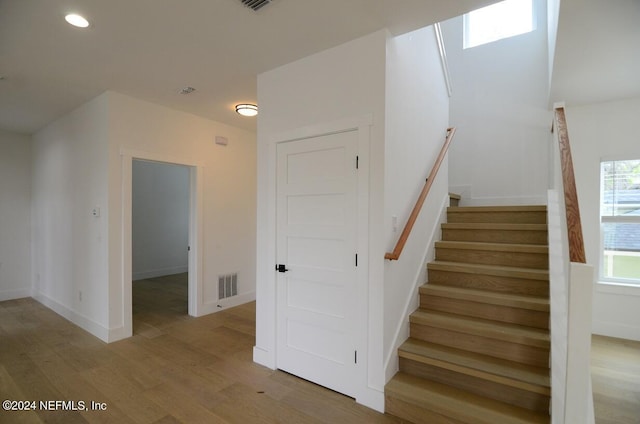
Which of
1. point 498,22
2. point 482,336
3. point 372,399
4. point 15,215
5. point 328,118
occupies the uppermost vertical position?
point 498,22

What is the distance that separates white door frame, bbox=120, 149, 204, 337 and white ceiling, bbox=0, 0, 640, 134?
2.51ft

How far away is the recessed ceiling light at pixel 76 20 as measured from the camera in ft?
7.43

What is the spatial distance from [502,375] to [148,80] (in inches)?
167

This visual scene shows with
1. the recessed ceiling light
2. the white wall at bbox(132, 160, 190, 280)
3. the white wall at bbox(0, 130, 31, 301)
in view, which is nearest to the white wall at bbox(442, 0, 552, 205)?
the recessed ceiling light

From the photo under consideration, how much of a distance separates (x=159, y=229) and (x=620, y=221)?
8.46 metres

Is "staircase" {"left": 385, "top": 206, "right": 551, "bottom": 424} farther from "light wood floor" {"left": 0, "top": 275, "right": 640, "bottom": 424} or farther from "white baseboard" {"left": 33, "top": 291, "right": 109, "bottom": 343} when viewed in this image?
"white baseboard" {"left": 33, "top": 291, "right": 109, "bottom": 343}

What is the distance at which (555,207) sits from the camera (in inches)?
98.5

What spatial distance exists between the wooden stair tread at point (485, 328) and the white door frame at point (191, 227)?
3080mm

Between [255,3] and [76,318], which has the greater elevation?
[255,3]

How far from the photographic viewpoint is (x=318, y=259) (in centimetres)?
274

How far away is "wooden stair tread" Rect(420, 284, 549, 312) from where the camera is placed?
2533 mm

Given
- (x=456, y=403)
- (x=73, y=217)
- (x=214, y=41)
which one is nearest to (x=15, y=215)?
(x=73, y=217)

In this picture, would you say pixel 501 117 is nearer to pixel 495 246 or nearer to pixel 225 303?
pixel 495 246

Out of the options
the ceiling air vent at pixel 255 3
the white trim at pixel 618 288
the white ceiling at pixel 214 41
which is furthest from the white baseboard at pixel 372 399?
the white trim at pixel 618 288
